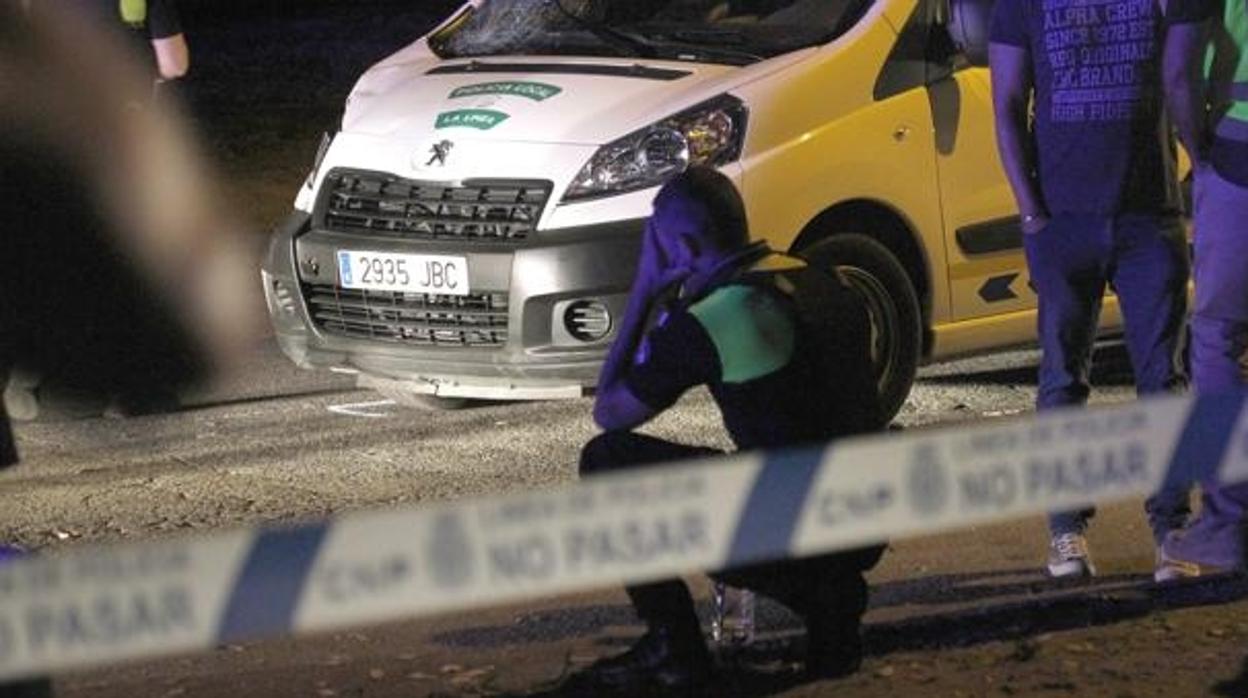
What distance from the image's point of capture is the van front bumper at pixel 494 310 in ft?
28.0

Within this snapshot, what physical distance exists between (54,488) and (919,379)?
10.6 feet

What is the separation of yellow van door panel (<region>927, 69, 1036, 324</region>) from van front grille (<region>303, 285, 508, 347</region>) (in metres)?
1.50

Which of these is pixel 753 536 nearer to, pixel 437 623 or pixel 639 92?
pixel 437 623

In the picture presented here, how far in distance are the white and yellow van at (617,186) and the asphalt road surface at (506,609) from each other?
0.37 meters

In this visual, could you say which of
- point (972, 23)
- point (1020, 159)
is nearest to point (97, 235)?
point (972, 23)

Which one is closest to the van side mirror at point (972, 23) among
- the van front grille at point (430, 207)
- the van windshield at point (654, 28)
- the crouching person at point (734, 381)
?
the van windshield at point (654, 28)

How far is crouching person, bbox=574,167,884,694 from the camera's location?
19.5 feet

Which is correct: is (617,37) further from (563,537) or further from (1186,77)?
(563,537)

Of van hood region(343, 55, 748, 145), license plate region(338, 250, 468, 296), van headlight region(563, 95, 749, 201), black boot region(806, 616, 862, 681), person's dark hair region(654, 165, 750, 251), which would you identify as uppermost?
person's dark hair region(654, 165, 750, 251)

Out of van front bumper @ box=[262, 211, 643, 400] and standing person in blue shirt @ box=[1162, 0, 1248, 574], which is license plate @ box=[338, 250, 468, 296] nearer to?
van front bumper @ box=[262, 211, 643, 400]

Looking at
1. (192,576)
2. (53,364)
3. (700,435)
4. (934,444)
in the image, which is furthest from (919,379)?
(192,576)

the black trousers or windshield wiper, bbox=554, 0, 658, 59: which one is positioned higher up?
windshield wiper, bbox=554, 0, 658, 59

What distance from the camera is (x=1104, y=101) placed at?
6.87m

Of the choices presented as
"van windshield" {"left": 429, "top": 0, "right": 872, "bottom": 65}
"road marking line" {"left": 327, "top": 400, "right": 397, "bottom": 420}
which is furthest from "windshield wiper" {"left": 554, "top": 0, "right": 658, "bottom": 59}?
"road marking line" {"left": 327, "top": 400, "right": 397, "bottom": 420}
